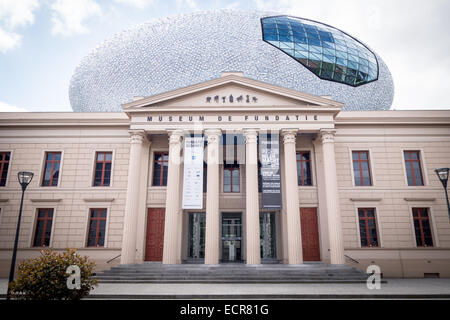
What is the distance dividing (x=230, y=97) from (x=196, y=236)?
975cm

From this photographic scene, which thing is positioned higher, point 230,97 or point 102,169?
point 230,97

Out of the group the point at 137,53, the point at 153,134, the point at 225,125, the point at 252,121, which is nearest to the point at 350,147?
the point at 252,121

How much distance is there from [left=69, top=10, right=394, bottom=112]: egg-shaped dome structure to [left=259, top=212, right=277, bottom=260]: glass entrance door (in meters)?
11.9

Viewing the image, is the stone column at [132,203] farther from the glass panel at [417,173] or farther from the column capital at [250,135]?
the glass panel at [417,173]

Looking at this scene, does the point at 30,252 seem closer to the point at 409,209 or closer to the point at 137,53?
the point at 137,53

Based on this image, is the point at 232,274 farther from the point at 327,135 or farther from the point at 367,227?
the point at 327,135

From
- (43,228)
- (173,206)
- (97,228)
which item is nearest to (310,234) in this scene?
(173,206)

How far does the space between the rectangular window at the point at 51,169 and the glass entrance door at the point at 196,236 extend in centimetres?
973

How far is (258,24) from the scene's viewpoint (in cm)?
3156

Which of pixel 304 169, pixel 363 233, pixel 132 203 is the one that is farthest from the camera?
pixel 304 169

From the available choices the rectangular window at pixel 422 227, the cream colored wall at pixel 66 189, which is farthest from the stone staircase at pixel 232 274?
the rectangular window at pixel 422 227

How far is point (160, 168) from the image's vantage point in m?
22.3

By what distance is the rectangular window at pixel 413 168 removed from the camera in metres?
21.5

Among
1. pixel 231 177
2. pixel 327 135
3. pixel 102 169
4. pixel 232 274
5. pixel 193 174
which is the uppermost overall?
pixel 327 135
